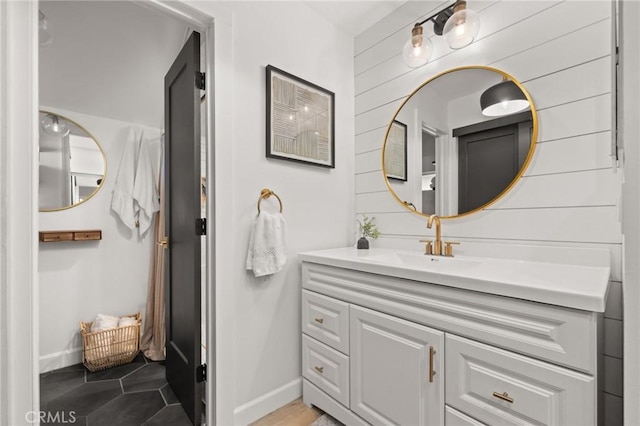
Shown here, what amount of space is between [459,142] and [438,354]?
1158mm

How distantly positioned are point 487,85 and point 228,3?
145 cm

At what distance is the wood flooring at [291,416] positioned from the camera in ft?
5.38

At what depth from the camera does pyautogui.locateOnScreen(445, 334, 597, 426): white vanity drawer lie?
0.88 metres

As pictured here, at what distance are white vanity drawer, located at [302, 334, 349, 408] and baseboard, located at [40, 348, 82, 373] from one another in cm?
190

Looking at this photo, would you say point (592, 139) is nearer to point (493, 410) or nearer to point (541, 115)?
point (541, 115)

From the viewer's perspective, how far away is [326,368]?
164 centimetres

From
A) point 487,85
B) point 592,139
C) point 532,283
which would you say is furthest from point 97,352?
point 592,139

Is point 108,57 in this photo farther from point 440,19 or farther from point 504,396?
point 504,396

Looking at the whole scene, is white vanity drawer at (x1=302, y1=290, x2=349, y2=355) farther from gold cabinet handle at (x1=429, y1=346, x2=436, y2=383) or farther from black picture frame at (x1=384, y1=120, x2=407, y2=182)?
black picture frame at (x1=384, y1=120, x2=407, y2=182)

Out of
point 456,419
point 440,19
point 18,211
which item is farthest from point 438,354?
point 440,19

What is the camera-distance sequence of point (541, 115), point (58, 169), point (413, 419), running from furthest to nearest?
point (58, 169), point (541, 115), point (413, 419)

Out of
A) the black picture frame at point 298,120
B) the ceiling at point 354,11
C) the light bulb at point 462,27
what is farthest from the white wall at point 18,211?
the light bulb at point 462,27

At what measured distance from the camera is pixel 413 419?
1.26 m

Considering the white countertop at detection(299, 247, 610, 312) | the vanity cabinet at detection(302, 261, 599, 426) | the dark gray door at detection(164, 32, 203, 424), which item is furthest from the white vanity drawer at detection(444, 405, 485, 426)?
the dark gray door at detection(164, 32, 203, 424)
